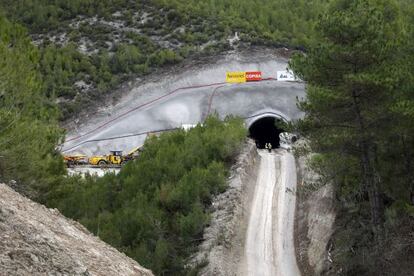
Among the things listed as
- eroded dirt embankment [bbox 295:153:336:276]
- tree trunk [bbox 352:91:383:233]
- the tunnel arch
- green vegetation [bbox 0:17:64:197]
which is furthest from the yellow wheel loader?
tree trunk [bbox 352:91:383:233]

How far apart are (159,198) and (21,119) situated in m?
7.96

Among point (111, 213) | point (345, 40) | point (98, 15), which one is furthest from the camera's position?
point (98, 15)

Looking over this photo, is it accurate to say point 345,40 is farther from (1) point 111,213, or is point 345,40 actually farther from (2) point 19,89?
(1) point 111,213

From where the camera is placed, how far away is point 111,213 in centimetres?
2509

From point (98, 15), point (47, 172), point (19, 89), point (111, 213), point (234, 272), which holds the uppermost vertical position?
point (98, 15)

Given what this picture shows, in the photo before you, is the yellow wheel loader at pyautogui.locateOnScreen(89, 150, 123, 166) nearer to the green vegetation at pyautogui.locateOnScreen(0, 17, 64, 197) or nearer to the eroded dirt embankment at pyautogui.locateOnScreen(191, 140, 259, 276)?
the eroded dirt embankment at pyautogui.locateOnScreen(191, 140, 259, 276)

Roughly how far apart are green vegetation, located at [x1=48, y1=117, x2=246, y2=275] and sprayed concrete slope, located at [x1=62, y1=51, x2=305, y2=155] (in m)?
12.9

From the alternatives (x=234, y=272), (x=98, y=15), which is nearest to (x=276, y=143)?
(x=98, y=15)

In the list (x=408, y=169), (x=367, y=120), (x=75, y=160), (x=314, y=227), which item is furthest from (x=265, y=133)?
(x=367, y=120)

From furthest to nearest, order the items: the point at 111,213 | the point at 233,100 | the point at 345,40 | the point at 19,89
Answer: the point at 233,100
the point at 111,213
the point at 19,89
the point at 345,40

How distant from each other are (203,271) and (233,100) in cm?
3090

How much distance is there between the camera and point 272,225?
83.1 ft

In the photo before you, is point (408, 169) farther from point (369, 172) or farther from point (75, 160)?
point (75, 160)

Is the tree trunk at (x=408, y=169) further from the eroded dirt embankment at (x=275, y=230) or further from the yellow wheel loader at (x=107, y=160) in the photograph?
the yellow wheel loader at (x=107, y=160)
